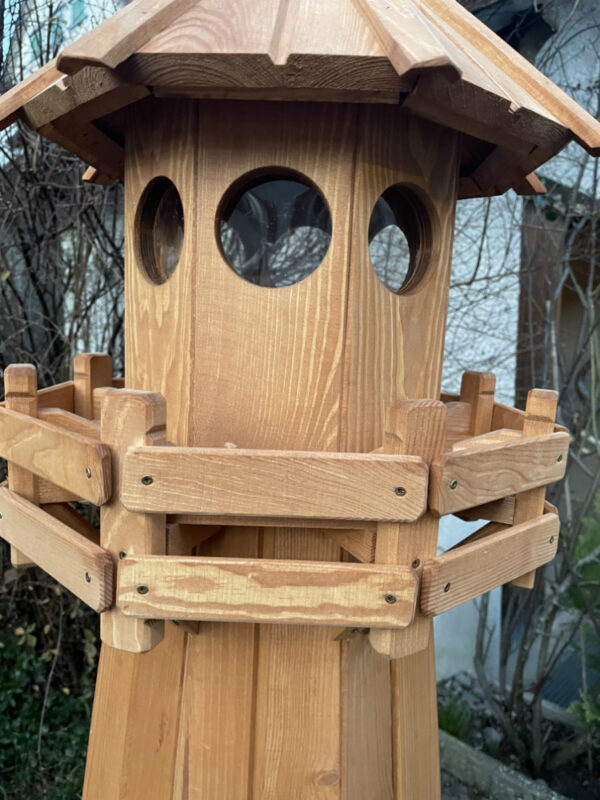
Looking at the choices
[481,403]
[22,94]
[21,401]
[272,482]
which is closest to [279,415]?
[272,482]

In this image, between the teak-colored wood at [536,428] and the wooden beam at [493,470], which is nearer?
the wooden beam at [493,470]

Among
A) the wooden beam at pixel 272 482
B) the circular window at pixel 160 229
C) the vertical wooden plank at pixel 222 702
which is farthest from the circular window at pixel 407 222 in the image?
the vertical wooden plank at pixel 222 702

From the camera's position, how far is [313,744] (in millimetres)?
1125

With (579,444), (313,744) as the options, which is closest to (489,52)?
(313,744)

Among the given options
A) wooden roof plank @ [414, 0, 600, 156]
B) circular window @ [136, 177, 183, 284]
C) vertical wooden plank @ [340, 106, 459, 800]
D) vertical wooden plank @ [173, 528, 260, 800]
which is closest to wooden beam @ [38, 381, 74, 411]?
circular window @ [136, 177, 183, 284]

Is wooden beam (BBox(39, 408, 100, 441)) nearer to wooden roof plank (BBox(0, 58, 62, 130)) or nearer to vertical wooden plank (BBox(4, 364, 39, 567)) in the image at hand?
vertical wooden plank (BBox(4, 364, 39, 567))

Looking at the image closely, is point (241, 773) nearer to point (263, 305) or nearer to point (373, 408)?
point (373, 408)

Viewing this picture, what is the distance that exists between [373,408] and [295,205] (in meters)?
0.40

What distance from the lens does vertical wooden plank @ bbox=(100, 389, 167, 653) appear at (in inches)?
33.6

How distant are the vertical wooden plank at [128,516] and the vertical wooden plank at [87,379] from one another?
59cm

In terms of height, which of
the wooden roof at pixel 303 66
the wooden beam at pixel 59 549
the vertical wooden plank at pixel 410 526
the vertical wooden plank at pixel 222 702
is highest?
the wooden roof at pixel 303 66

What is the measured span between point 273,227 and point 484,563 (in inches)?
27.3

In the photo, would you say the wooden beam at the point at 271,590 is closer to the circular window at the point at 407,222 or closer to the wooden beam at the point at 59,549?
the wooden beam at the point at 59,549

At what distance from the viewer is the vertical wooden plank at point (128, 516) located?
0.85 m
